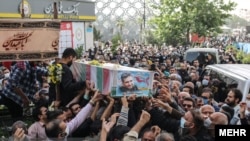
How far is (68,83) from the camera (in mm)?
6449

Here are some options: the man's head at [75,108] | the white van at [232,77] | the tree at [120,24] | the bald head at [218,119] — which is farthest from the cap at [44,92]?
the tree at [120,24]

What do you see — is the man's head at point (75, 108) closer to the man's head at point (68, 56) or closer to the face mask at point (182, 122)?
the man's head at point (68, 56)

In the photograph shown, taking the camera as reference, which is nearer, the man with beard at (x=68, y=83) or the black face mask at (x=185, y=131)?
the black face mask at (x=185, y=131)

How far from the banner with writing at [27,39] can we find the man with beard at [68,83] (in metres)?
0.27

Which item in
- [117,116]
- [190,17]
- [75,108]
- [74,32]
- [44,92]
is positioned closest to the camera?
[117,116]

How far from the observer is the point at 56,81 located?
656 cm

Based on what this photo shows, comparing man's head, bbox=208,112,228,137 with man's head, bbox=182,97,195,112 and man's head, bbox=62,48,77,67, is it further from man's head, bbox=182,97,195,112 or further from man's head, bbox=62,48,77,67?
man's head, bbox=62,48,77,67

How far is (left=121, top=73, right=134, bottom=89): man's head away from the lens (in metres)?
5.53

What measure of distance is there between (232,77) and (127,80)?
12.4 ft

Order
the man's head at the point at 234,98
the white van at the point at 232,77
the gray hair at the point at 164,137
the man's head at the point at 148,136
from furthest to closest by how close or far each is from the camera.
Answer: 1. the white van at the point at 232,77
2. the man's head at the point at 234,98
3. the man's head at the point at 148,136
4. the gray hair at the point at 164,137

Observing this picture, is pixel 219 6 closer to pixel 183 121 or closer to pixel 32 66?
pixel 32 66

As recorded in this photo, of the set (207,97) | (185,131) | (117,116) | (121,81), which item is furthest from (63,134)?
(207,97)

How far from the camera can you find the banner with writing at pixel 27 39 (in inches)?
241

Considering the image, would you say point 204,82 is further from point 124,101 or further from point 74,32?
point 74,32
